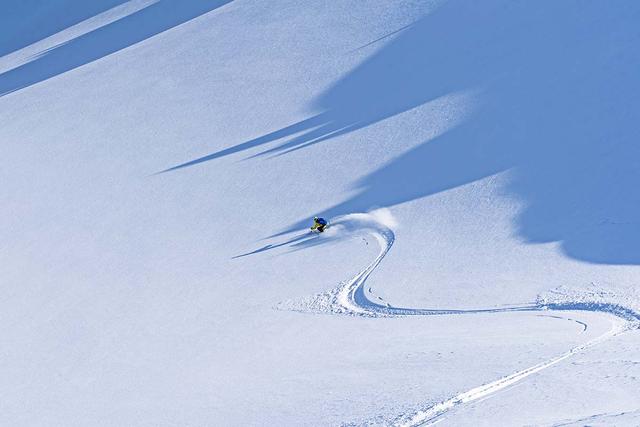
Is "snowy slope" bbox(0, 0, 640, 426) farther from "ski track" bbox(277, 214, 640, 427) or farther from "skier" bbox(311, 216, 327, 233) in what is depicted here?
"skier" bbox(311, 216, 327, 233)

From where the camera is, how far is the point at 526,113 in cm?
1869

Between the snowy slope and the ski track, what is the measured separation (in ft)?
0.13

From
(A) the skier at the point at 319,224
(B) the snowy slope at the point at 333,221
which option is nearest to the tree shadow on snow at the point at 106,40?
(B) the snowy slope at the point at 333,221

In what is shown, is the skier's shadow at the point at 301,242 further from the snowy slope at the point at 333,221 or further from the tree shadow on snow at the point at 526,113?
the tree shadow on snow at the point at 526,113

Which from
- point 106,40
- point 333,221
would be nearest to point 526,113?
point 333,221

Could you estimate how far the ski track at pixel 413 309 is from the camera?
10508 millimetres

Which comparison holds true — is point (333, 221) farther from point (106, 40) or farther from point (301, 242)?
point (106, 40)

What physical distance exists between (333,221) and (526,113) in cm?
502

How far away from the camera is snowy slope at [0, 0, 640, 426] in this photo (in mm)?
11914

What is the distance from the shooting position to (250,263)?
53.0 feet

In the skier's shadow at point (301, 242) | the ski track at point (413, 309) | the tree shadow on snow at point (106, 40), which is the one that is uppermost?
the tree shadow on snow at point (106, 40)

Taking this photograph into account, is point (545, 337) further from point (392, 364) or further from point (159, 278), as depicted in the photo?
point (159, 278)

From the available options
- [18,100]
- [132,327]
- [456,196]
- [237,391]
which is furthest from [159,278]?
[18,100]

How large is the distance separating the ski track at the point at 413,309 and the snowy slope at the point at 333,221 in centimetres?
4
